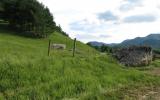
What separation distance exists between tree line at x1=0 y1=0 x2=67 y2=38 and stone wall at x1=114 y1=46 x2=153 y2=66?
191ft

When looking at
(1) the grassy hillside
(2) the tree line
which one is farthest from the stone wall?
(2) the tree line

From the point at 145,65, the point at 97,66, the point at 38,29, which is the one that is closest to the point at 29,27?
the point at 38,29

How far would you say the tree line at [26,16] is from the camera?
89.0 m

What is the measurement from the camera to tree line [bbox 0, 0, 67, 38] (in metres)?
89.0

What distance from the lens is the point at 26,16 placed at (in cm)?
8925

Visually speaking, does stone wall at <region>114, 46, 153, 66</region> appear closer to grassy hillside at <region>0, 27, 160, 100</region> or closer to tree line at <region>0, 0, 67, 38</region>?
grassy hillside at <region>0, 27, 160, 100</region>

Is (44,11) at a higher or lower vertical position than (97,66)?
higher

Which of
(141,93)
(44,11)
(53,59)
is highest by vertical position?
(44,11)

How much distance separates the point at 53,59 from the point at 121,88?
15.4 feet

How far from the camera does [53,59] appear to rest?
22.1 m

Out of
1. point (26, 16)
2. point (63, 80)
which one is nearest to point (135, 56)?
point (63, 80)

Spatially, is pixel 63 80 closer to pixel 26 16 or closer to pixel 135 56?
pixel 135 56

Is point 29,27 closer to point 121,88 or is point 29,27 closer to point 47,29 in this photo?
point 47,29

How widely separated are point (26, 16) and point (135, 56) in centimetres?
6042
